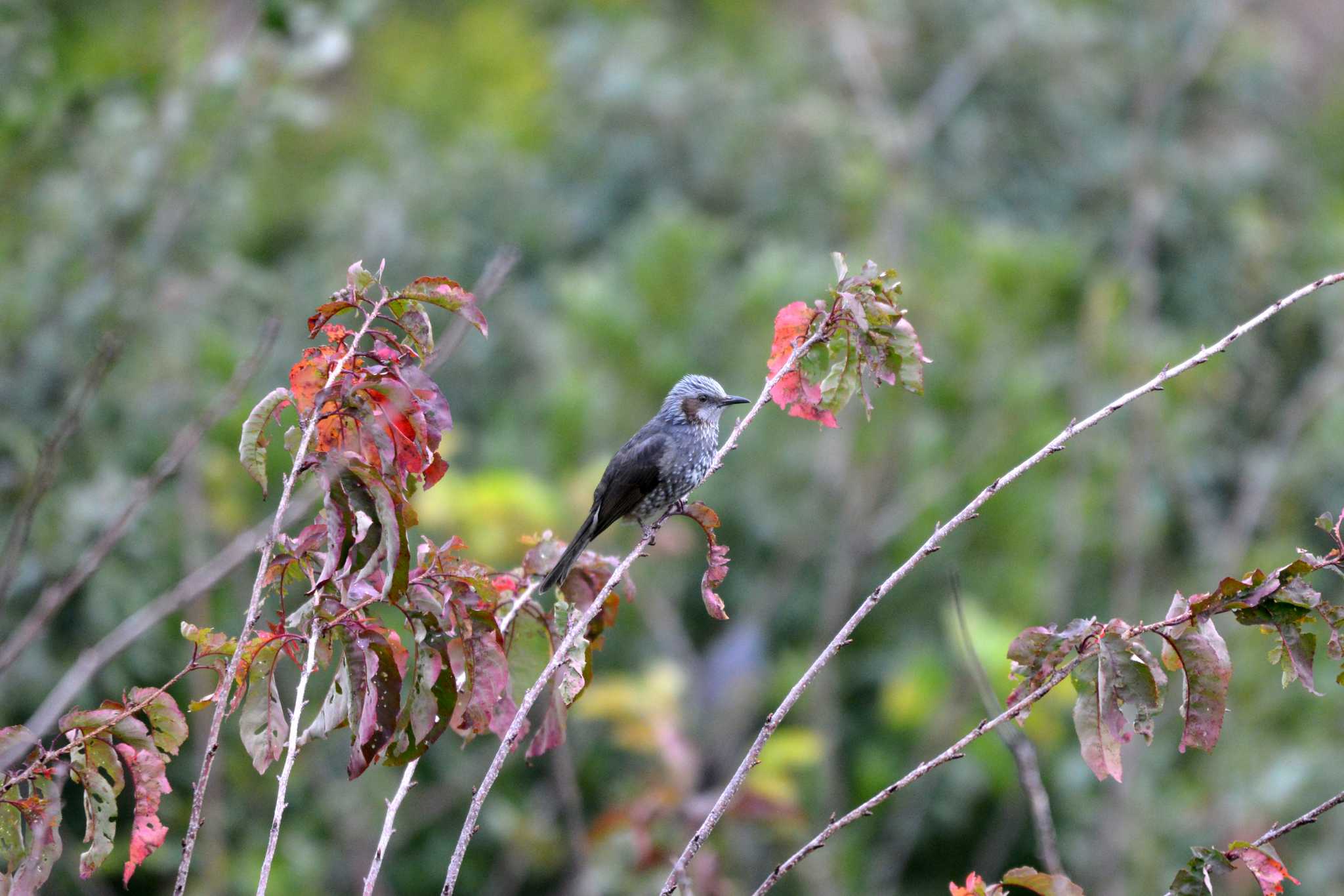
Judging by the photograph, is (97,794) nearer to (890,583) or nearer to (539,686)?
(539,686)

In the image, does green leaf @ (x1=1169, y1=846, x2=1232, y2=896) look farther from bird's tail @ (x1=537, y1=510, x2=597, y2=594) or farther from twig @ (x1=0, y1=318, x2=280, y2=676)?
twig @ (x1=0, y1=318, x2=280, y2=676)

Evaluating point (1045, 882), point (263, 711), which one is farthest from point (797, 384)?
point (263, 711)

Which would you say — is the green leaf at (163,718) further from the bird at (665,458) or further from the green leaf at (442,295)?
the bird at (665,458)

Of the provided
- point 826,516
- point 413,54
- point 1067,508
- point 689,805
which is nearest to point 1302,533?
point 1067,508

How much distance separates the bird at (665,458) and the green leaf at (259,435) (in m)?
1.81

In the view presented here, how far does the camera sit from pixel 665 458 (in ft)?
12.2

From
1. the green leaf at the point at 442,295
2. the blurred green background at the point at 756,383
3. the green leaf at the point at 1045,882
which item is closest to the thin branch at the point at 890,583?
the green leaf at the point at 1045,882

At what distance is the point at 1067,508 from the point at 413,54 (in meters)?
10.6

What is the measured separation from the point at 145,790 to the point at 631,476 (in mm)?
2073

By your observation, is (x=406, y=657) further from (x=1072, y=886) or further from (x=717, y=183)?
(x=717, y=183)

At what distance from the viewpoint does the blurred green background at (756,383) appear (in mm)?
5590

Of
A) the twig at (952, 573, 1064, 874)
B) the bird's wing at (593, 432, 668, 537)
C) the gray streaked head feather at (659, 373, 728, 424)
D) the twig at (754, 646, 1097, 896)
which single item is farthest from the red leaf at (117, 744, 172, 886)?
the gray streaked head feather at (659, 373, 728, 424)

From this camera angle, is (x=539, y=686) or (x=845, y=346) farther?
(x=845, y=346)

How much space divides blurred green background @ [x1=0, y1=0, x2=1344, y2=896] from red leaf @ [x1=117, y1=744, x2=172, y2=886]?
1829 millimetres
